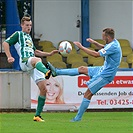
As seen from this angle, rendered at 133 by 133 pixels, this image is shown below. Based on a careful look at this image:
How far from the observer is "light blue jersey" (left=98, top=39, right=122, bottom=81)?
13380mm

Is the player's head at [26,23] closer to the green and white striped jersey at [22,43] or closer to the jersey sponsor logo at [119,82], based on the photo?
the green and white striped jersey at [22,43]

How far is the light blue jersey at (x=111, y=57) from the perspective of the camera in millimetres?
13380

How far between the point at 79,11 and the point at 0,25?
4102 mm

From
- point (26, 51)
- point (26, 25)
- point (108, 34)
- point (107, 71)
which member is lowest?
point (107, 71)

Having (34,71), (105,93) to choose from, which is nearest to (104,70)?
(34,71)

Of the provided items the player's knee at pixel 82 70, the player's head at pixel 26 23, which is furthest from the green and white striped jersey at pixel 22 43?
the player's knee at pixel 82 70

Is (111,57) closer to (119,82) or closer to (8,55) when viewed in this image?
(8,55)

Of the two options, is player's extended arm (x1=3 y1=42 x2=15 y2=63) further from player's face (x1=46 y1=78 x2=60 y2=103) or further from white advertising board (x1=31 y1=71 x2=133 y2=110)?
white advertising board (x1=31 y1=71 x2=133 y2=110)

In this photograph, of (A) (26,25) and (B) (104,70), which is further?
(B) (104,70)

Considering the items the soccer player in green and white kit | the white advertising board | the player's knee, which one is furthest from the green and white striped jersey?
the white advertising board

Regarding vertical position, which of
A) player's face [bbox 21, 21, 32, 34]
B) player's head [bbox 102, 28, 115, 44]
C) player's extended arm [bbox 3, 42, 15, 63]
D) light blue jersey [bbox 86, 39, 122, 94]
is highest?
player's face [bbox 21, 21, 32, 34]

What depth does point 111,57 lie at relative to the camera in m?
13.6
